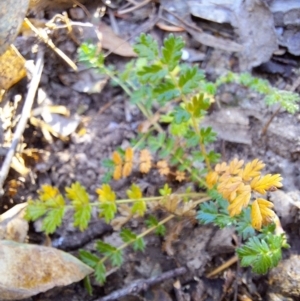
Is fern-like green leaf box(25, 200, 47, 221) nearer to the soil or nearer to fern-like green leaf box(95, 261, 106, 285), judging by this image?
the soil

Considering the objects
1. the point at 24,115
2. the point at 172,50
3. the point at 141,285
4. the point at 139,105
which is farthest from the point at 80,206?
the point at 172,50

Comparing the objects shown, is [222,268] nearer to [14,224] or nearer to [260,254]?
[260,254]

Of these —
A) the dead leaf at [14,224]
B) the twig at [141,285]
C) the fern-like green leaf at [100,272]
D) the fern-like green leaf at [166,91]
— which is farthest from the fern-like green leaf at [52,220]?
the fern-like green leaf at [166,91]

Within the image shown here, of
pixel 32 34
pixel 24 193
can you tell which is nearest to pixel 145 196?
pixel 24 193

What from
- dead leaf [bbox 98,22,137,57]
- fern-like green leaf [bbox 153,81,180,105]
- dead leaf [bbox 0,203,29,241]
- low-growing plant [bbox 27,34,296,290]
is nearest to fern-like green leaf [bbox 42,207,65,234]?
low-growing plant [bbox 27,34,296,290]

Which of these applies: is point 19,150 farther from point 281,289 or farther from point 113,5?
point 281,289
